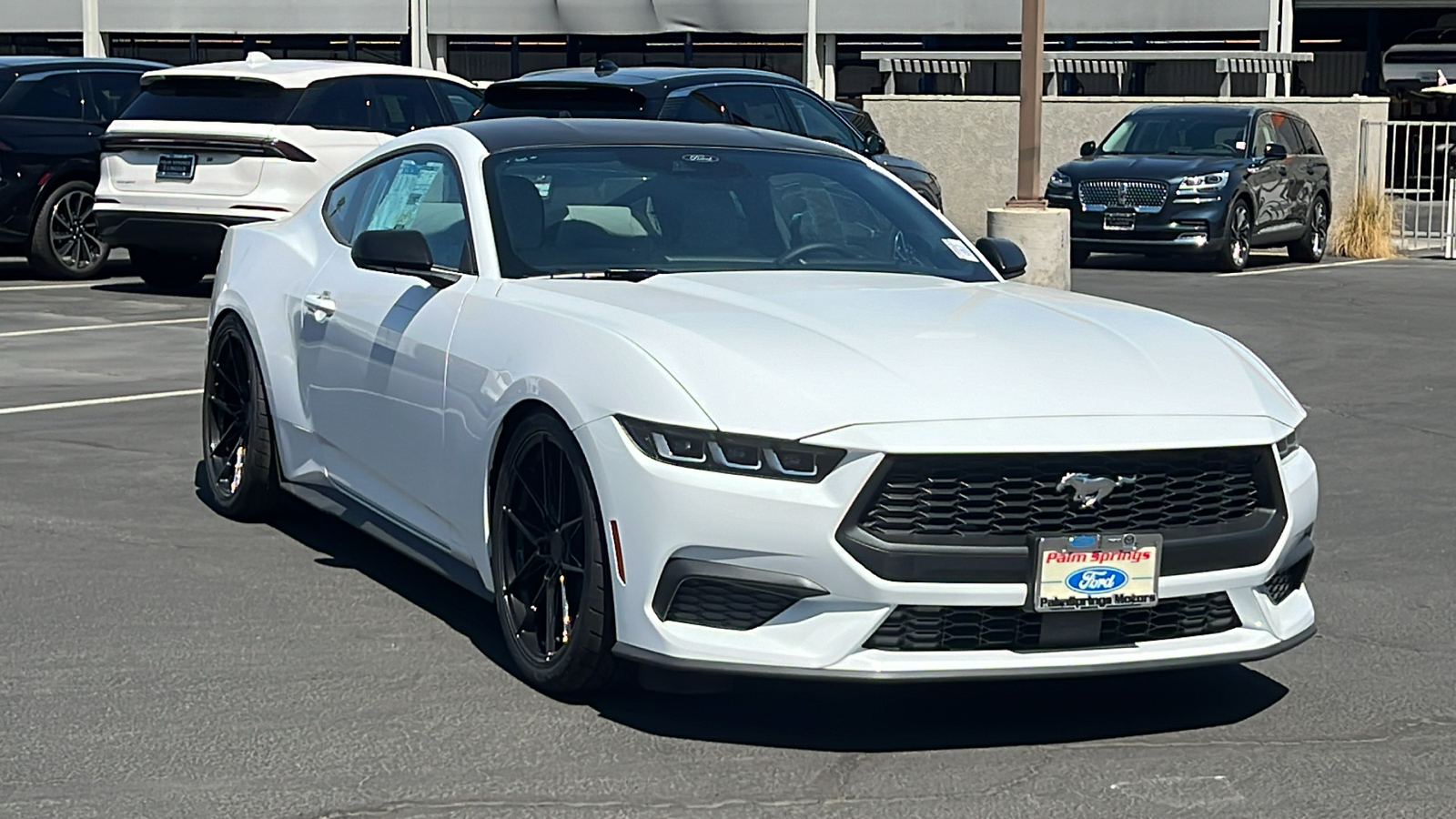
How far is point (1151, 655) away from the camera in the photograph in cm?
495

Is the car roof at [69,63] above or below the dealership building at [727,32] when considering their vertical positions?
below

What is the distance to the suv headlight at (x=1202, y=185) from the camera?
19.8m

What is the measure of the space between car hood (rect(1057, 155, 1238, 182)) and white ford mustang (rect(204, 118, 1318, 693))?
13.9 metres

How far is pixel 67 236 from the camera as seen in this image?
55.3 ft

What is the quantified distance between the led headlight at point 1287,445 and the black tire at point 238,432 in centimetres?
349

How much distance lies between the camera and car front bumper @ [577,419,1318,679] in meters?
4.71

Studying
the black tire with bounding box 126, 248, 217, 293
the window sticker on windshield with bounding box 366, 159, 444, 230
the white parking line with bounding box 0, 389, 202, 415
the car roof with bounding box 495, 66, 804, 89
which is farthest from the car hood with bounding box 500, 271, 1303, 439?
the black tire with bounding box 126, 248, 217, 293

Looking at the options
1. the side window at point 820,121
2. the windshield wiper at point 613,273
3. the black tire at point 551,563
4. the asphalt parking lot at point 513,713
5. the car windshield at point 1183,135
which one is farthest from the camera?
the car windshield at point 1183,135

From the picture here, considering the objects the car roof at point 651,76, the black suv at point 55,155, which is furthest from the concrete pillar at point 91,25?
the car roof at point 651,76

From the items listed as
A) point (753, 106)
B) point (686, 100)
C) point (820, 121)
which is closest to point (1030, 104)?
point (820, 121)

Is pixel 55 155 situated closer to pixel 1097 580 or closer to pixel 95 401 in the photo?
pixel 95 401

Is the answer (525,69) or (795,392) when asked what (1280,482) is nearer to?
(795,392)

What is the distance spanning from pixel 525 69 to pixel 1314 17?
14493 millimetres

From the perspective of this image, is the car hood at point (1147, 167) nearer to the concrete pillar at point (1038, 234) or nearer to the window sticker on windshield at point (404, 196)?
the concrete pillar at point (1038, 234)
